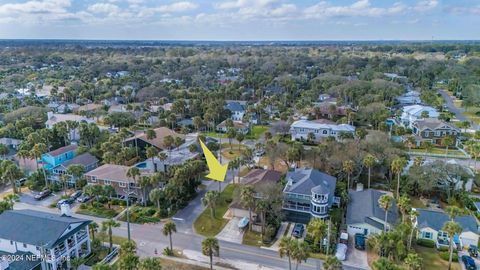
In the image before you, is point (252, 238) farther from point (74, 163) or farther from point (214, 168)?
point (74, 163)

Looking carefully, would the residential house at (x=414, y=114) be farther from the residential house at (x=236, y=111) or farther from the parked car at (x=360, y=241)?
the parked car at (x=360, y=241)

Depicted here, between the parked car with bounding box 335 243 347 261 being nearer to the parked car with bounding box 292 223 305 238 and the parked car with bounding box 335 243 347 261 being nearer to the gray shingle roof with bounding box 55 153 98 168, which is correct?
the parked car with bounding box 292 223 305 238

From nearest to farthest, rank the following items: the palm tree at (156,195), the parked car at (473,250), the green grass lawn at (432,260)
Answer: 1. the green grass lawn at (432,260)
2. the parked car at (473,250)
3. the palm tree at (156,195)

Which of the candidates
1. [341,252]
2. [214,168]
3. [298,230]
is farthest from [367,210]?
[214,168]

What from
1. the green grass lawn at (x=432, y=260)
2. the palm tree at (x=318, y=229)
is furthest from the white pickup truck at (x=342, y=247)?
the green grass lawn at (x=432, y=260)

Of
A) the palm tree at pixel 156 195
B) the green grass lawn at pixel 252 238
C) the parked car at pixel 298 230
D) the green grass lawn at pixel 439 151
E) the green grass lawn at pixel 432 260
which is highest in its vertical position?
the palm tree at pixel 156 195

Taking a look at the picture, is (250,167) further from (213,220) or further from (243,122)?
(243,122)

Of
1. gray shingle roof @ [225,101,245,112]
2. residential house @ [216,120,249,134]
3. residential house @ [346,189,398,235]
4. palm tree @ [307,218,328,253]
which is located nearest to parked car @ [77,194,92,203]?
palm tree @ [307,218,328,253]

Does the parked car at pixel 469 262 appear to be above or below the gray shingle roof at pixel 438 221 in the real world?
below
